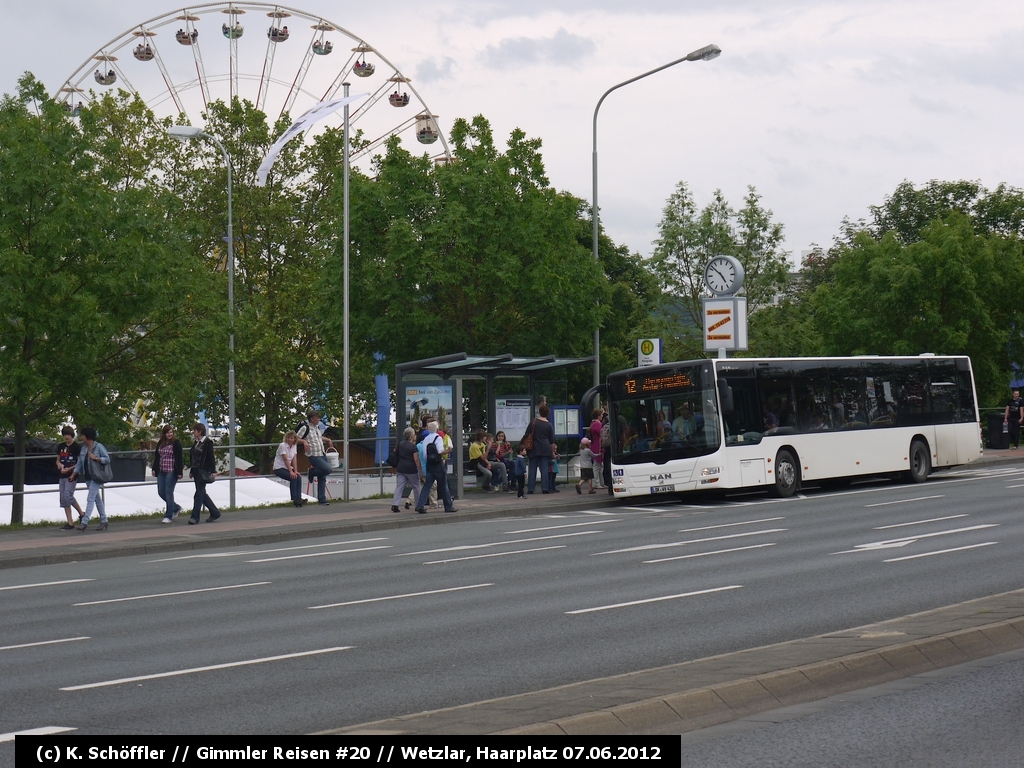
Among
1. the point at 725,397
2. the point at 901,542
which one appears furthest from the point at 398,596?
the point at 725,397

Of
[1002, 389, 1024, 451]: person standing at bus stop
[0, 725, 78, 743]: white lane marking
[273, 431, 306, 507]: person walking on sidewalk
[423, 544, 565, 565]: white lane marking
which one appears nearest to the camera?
[0, 725, 78, 743]: white lane marking

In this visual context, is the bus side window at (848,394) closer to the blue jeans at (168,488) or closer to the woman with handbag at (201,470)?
the woman with handbag at (201,470)

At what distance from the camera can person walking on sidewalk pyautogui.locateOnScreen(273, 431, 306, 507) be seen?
27.8 meters

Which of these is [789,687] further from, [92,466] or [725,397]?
[725,397]

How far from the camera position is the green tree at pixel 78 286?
25.1 metres

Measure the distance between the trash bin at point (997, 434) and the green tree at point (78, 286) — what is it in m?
26.3

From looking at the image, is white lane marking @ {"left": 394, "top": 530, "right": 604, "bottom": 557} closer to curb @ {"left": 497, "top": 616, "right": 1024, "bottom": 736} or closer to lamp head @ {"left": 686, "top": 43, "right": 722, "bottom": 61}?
curb @ {"left": 497, "top": 616, "right": 1024, "bottom": 736}

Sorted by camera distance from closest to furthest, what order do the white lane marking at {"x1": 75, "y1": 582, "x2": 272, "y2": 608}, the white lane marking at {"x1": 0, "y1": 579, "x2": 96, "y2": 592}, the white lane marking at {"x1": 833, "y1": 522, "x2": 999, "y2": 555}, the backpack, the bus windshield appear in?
the white lane marking at {"x1": 75, "y1": 582, "x2": 272, "y2": 608}
the white lane marking at {"x1": 0, "y1": 579, "x2": 96, "y2": 592}
the white lane marking at {"x1": 833, "y1": 522, "x2": 999, "y2": 555}
the backpack
the bus windshield

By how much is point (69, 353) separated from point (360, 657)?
17.1 metres

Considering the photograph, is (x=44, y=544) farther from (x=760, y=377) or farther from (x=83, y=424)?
(x=760, y=377)

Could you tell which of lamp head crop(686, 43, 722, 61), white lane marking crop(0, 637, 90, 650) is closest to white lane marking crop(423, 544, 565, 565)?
white lane marking crop(0, 637, 90, 650)

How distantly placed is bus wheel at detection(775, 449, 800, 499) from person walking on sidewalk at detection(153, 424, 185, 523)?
1149cm

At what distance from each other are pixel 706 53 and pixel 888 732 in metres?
27.2

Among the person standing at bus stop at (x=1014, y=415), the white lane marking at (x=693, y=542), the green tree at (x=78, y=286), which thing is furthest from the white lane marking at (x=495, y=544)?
the person standing at bus stop at (x=1014, y=415)
